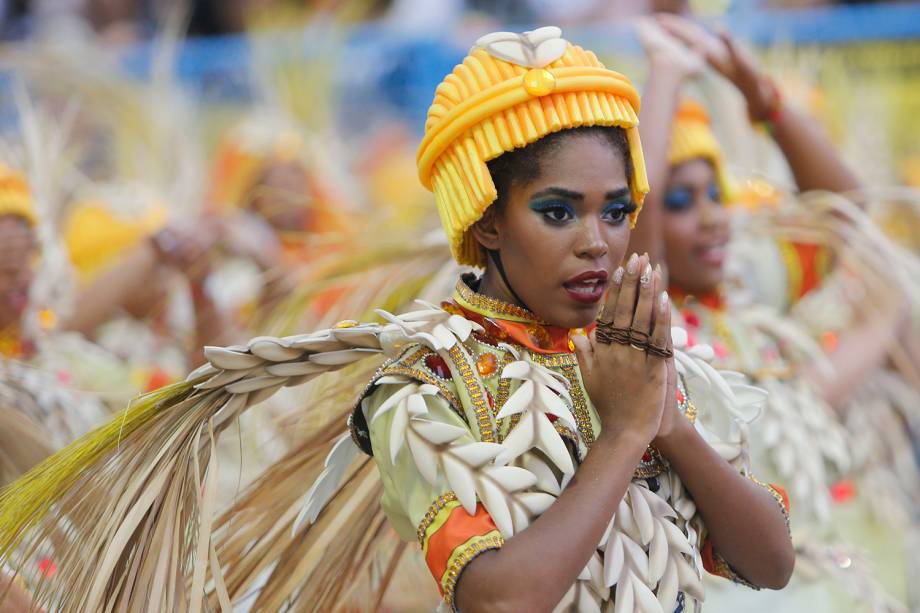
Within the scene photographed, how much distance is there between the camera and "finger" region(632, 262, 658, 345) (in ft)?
5.91

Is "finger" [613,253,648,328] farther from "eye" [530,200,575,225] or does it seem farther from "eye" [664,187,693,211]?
"eye" [664,187,693,211]

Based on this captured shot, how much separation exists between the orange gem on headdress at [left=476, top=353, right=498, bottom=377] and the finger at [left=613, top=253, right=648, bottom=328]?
226mm

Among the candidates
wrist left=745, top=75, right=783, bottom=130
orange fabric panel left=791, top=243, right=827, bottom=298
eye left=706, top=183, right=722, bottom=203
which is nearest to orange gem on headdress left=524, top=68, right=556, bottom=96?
eye left=706, top=183, right=722, bottom=203

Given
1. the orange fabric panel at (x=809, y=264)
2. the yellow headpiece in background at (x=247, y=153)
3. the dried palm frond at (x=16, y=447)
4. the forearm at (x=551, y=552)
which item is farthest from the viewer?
the yellow headpiece in background at (x=247, y=153)

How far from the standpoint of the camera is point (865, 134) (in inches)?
270

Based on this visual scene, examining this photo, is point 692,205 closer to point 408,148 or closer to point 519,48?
point 519,48

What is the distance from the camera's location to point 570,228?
1.94 m

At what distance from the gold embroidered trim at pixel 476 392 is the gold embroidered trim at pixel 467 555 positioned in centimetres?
19

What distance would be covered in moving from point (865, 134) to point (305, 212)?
10.2 feet

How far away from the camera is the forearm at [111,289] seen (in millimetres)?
4648

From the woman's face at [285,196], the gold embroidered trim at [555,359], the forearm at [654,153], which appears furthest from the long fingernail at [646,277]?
the woman's face at [285,196]

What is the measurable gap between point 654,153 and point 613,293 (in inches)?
46.6

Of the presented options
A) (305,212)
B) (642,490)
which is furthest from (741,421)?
(305,212)

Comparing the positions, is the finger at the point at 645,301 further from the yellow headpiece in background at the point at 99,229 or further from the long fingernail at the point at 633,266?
the yellow headpiece in background at the point at 99,229
